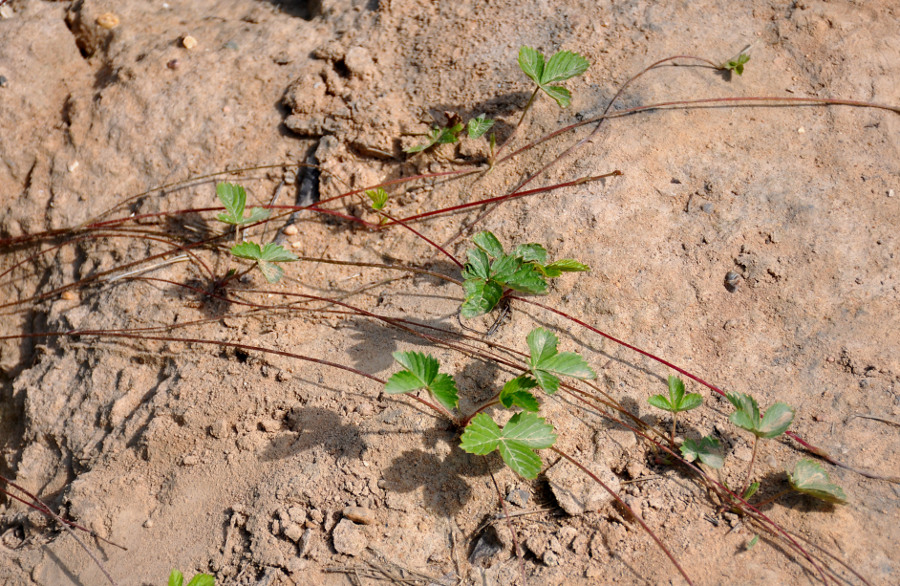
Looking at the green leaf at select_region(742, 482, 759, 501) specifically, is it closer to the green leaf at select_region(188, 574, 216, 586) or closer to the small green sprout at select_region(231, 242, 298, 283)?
the green leaf at select_region(188, 574, 216, 586)

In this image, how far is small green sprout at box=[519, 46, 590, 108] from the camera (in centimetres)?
271

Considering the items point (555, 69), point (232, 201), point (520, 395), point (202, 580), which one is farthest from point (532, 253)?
point (202, 580)

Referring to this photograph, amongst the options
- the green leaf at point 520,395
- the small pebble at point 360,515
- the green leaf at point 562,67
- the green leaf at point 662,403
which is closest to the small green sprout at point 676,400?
the green leaf at point 662,403

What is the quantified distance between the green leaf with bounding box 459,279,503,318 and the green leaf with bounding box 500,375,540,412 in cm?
33

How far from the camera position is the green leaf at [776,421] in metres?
1.93

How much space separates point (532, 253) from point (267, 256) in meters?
1.05

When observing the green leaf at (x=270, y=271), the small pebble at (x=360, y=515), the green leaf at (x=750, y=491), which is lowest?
the small pebble at (x=360, y=515)

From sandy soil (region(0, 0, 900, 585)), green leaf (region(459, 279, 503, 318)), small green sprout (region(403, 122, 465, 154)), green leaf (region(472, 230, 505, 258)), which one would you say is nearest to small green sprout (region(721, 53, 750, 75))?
sandy soil (region(0, 0, 900, 585))

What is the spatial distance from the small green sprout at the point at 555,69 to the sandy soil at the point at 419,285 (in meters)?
0.18

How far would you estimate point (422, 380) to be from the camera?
209 cm

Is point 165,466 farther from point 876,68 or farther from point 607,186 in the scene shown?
point 876,68

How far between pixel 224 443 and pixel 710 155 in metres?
2.23

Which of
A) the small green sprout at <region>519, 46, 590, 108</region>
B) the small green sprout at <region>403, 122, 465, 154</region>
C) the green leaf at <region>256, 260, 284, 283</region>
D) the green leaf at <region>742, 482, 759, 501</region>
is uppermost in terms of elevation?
the small green sprout at <region>519, 46, 590, 108</region>

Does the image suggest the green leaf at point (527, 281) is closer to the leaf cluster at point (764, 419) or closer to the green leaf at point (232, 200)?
the leaf cluster at point (764, 419)
